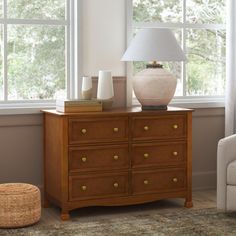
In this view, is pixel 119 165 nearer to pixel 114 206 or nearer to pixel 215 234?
pixel 114 206

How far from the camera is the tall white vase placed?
16.2ft

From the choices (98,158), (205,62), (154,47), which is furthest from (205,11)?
(98,158)

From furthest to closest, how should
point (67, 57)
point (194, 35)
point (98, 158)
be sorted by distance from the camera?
1. point (194, 35)
2. point (67, 57)
3. point (98, 158)

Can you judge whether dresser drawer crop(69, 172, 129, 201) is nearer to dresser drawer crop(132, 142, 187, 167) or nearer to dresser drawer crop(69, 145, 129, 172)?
dresser drawer crop(69, 145, 129, 172)

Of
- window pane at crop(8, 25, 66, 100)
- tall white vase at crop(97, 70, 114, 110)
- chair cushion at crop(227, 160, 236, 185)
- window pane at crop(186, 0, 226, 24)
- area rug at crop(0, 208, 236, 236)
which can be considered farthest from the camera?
window pane at crop(186, 0, 226, 24)

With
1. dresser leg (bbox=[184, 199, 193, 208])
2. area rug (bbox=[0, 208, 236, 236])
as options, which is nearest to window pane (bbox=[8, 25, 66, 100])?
area rug (bbox=[0, 208, 236, 236])

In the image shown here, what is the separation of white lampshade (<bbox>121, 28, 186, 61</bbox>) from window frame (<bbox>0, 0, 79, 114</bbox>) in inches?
20.2

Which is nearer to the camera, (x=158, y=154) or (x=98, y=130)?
(x=98, y=130)

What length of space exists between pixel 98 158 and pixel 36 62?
1057mm

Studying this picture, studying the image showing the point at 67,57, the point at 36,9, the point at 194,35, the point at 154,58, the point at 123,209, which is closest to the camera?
the point at 154,58

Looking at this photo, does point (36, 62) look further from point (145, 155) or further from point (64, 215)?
point (64, 215)

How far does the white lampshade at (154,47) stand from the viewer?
480cm

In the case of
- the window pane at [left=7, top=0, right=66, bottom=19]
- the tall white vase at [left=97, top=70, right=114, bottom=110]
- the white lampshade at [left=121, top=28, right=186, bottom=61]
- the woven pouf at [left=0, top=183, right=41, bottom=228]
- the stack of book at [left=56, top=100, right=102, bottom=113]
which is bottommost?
the woven pouf at [left=0, top=183, right=41, bottom=228]

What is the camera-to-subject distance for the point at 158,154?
4879 mm
